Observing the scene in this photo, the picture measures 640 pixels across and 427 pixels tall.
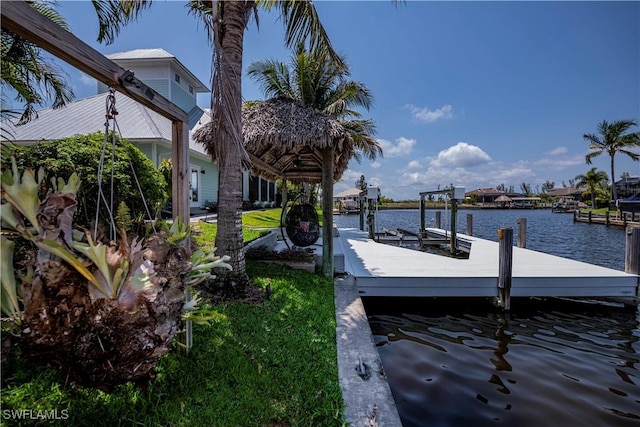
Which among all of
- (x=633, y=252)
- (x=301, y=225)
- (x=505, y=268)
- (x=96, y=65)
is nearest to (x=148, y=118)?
(x=301, y=225)

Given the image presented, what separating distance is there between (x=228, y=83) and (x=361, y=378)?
399 centimetres

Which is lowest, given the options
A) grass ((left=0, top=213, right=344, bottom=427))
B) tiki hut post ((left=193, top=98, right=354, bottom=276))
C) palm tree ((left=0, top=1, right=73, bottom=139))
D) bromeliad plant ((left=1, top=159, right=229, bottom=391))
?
grass ((left=0, top=213, right=344, bottom=427))

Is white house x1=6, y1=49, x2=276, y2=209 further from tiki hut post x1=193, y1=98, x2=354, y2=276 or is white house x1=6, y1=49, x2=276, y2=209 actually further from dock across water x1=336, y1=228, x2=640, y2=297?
dock across water x1=336, y1=228, x2=640, y2=297

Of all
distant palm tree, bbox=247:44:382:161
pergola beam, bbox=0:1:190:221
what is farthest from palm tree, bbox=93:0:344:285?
distant palm tree, bbox=247:44:382:161

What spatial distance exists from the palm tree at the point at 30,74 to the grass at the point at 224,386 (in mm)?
4188

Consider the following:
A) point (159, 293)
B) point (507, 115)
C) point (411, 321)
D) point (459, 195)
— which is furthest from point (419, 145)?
point (159, 293)

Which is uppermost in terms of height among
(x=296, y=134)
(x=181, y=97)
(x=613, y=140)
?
(x=613, y=140)

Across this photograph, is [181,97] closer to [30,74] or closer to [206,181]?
[206,181]

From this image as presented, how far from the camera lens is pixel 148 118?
1327 cm

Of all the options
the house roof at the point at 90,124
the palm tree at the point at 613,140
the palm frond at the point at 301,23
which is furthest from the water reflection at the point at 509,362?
the palm tree at the point at 613,140

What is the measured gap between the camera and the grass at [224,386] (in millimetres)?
2119

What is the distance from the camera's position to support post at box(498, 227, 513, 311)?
238 inches

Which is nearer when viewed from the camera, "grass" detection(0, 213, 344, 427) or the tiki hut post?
"grass" detection(0, 213, 344, 427)

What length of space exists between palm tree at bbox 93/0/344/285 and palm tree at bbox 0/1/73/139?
0.99 metres
